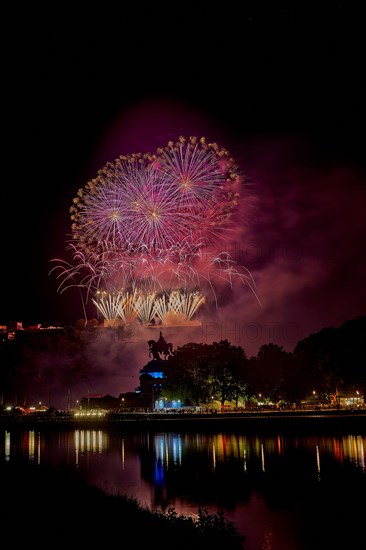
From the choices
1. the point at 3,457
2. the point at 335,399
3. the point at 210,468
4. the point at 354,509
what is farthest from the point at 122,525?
the point at 335,399

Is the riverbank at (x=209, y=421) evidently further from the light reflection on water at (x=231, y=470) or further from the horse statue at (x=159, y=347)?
the horse statue at (x=159, y=347)

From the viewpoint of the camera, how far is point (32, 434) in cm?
5919

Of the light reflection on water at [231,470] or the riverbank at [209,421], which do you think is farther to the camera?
the riverbank at [209,421]

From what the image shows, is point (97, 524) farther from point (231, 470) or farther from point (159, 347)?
point (159, 347)

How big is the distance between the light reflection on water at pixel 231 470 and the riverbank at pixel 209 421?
4082 mm

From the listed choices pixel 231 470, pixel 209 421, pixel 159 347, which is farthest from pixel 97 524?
pixel 159 347

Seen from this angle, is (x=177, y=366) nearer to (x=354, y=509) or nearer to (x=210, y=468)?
(x=210, y=468)

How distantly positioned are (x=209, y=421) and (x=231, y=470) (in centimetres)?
2454

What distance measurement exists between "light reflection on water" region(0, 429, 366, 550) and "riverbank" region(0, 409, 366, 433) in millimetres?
4082

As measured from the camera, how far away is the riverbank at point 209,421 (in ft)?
177

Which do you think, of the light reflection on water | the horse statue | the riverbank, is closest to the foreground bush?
the light reflection on water

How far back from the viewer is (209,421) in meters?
57.6

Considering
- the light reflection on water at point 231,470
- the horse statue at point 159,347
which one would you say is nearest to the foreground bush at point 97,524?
the light reflection on water at point 231,470

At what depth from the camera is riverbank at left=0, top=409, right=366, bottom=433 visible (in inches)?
2125
